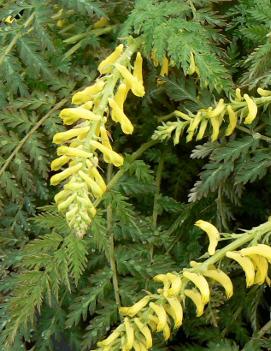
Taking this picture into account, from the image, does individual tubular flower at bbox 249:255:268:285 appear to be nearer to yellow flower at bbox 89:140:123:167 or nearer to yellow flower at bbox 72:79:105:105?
yellow flower at bbox 89:140:123:167

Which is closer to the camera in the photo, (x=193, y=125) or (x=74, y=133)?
(x=74, y=133)

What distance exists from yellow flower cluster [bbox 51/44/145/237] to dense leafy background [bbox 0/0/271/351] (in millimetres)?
105

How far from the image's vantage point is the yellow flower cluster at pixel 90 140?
951 millimetres

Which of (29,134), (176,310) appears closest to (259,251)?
(176,310)

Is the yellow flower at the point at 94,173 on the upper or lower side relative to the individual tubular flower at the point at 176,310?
upper

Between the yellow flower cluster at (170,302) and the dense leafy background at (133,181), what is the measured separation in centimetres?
17

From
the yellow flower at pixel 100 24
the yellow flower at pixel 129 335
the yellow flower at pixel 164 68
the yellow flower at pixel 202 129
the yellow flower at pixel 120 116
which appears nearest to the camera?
the yellow flower at pixel 129 335

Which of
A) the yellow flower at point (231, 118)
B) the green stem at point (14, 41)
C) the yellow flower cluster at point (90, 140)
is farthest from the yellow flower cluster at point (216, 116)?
the green stem at point (14, 41)

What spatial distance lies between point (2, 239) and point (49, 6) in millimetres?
448

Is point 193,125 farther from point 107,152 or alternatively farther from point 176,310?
point 176,310

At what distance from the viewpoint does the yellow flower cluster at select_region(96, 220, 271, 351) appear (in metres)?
0.97

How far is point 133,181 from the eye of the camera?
1.29 m

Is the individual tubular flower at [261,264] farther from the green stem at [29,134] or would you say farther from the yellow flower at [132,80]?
the green stem at [29,134]

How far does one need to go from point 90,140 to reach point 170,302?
10.0 inches
